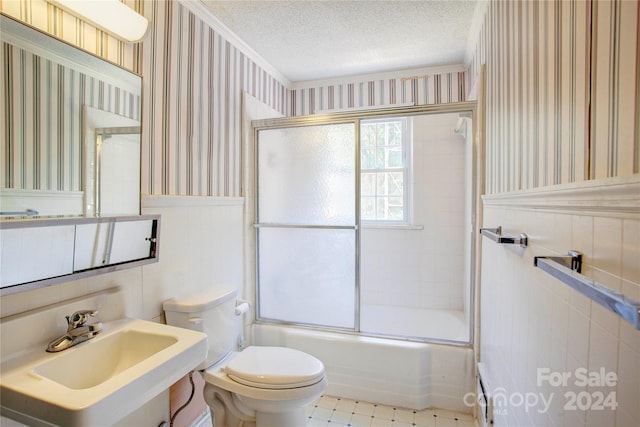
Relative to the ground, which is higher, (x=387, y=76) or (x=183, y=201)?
(x=387, y=76)

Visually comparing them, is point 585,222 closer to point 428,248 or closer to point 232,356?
point 232,356

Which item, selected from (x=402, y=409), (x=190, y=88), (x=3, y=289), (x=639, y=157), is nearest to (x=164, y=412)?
(x=3, y=289)

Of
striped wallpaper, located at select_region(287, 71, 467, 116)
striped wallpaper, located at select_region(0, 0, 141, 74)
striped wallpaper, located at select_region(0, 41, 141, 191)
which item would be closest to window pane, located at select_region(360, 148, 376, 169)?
striped wallpaper, located at select_region(287, 71, 467, 116)

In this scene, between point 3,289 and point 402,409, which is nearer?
point 3,289

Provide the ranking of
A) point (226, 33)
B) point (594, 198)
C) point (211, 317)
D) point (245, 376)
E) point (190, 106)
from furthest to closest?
point (226, 33), point (190, 106), point (211, 317), point (245, 376), point (594, 198)

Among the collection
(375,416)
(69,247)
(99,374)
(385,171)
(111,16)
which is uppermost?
(111,16)

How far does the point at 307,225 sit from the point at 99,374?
57.7 inches

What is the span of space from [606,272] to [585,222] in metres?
0.12

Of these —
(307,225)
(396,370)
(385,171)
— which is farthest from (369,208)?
(396,370)

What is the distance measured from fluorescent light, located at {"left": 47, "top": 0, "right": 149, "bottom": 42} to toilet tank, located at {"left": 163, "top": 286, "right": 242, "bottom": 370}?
1.24 m

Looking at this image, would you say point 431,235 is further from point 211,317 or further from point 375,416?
point 211,317

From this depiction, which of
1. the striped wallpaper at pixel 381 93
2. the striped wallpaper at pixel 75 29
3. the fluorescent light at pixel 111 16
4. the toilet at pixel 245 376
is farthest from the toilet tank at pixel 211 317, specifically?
the striped wallpaper at pixel 381 93

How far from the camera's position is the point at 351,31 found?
219 cm

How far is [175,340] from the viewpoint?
47.9 inches
